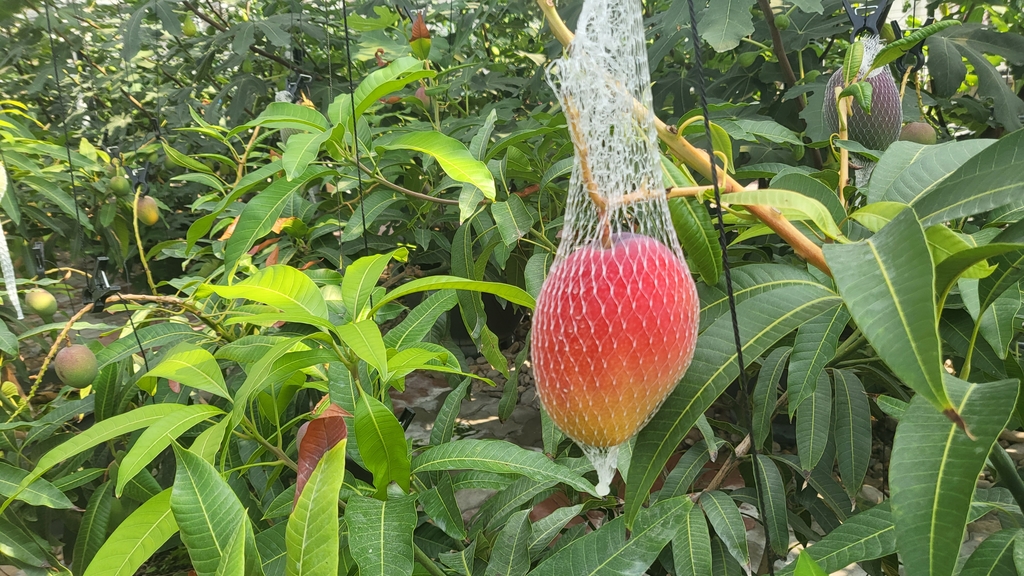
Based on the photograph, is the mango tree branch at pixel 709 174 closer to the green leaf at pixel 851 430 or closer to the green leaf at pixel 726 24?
the green leaf at pixel 851 430

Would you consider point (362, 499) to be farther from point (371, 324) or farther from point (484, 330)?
point (484, 330)

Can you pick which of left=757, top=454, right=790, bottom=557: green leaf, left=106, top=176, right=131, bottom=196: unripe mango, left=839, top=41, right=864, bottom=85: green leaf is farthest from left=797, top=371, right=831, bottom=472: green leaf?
left=106, top=176, right=131, bottom=196: unripe mango

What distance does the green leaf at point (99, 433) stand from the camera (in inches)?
27.4

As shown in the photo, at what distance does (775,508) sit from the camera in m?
0.85

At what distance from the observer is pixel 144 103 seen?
293 centimetres

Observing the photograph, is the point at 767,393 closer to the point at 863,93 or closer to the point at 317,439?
the point at 863,93

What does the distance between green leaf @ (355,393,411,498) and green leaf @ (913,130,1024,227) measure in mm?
511

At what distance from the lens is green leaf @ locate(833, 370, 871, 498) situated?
0.90m

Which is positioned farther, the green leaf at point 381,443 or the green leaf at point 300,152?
the green leaf at point 300,152

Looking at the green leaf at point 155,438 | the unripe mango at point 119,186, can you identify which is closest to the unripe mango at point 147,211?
the unripe mango at point 119,186

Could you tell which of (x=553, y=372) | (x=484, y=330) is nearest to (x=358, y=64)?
(x=484, y=330)

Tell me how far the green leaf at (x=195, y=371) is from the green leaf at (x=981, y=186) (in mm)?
751

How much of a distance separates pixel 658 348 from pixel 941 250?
22 cm

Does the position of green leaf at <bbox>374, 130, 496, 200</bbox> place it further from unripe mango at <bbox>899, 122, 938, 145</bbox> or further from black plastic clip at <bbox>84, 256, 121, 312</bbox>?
unripe mango at <bbox>899, 122, 938, 145</bbox>
